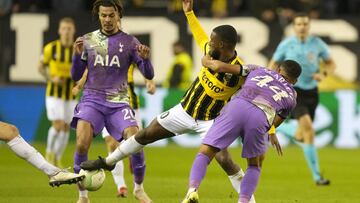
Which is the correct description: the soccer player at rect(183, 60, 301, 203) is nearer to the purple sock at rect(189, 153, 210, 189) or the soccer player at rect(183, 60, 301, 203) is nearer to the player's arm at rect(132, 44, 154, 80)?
the purple sock at rect(189, 153, 210, 189)

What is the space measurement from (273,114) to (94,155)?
8.57 m

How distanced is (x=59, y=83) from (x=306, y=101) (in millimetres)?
4164

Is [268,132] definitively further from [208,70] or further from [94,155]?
[94,155]

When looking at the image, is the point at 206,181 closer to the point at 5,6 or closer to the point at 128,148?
the point at 128,148

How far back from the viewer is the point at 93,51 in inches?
453

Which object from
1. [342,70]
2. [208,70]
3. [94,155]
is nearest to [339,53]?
[342,70]

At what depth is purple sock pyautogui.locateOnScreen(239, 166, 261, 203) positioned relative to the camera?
10.3m

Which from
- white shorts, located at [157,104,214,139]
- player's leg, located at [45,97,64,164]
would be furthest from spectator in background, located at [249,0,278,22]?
white shorts, located at [157,104,214,139]

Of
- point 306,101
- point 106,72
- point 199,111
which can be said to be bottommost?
point 306,101

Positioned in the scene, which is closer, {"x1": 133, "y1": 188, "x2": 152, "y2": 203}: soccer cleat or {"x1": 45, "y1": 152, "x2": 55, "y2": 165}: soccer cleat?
{"x1": 133, "y1": 188, "x2": 152, "y2": 203}: soccer cleat

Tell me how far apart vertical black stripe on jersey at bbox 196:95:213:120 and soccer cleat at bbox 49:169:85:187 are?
4.59 feet

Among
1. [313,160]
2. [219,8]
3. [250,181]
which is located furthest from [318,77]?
[219,8]

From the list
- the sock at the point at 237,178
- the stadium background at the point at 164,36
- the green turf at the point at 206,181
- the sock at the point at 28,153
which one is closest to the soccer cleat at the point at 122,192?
the green turf at the point at 206,181

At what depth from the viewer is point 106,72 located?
11500 millimetres
